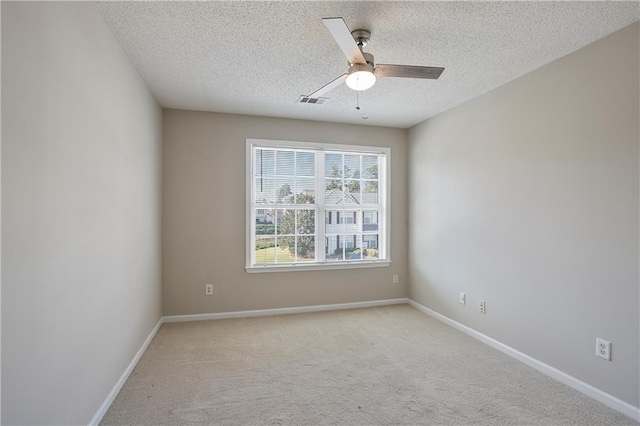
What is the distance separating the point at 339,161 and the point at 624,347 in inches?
131

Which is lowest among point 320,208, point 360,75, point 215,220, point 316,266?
point 316,266

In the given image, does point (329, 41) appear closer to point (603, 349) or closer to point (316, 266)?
point (316, 266)

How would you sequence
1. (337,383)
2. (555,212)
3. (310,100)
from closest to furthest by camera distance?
(337,383) < (555,212) < (310,100)

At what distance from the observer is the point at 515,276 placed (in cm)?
300

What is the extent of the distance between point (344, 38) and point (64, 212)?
5.67ft

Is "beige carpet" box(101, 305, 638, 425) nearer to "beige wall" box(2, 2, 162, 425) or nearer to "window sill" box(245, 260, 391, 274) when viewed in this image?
"beige wall" box(2, 2, 162, 425)

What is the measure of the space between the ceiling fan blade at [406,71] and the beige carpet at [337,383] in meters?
2.24

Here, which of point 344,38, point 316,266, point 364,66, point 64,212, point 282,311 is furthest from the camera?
point 316,266

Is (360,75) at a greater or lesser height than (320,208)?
greater

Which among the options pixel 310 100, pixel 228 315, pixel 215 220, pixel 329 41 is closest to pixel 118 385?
pixel 228 315

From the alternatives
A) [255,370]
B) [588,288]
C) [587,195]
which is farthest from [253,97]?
[588,288]

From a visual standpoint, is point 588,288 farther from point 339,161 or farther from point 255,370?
point 339,161

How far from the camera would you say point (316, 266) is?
433 centimetres

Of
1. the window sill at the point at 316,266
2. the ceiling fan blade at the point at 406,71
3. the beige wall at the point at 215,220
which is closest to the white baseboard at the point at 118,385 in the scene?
the beige wall at the point at 215,220
